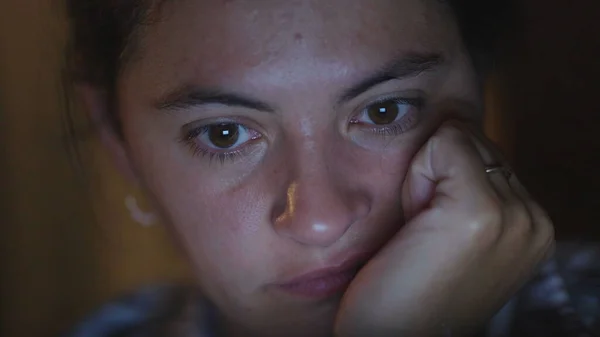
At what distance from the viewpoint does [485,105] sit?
1.78ft

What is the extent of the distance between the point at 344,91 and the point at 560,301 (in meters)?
0.23

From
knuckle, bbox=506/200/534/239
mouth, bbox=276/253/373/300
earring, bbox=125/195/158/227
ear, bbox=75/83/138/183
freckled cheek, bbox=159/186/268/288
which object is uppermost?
ear, bbox=75/83/138/183

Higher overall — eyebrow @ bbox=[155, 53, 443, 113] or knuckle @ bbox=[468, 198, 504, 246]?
eyebrow @ bbox=[155, 53, 443, 113]

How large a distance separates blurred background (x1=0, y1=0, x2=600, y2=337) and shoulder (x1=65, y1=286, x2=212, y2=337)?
0.02m

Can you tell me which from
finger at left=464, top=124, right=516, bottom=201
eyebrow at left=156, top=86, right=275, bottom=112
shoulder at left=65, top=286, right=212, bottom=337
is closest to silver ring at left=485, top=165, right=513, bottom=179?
finger at left=464, top=124, right=516, bottom=201

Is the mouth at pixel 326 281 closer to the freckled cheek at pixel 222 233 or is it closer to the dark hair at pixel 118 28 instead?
→ the freckled cheek at pixel 222 233

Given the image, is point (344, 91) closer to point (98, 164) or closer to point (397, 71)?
point (397, 71)

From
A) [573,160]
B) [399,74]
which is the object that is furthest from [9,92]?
[573,160]

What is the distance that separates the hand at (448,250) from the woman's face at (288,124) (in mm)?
20

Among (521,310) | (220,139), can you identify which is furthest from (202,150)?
(521,310)

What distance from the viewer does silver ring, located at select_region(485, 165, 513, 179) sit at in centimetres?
50

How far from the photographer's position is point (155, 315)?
672 mm

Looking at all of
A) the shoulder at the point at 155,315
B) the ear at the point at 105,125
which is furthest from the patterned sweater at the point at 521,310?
the ear at the point at 105,125

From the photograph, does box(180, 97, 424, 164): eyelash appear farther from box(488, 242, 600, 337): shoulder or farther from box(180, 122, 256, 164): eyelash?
box(488, 242, 600, 337): shoulder
